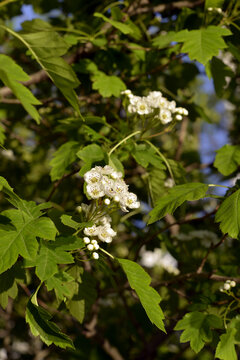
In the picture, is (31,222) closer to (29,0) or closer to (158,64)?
(158,64)

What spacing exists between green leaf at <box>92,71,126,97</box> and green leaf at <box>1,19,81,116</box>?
542 millimetres

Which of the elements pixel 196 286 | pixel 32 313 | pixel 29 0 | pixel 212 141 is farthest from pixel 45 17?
pixel 212 141

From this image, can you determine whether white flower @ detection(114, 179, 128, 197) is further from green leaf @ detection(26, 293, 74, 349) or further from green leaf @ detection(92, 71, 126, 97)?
green leaf @ detection(92, 71, 126, 97)

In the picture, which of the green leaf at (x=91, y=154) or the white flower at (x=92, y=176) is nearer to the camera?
the white flower at (x=92, y=176)

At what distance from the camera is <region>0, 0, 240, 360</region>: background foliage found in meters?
1.42

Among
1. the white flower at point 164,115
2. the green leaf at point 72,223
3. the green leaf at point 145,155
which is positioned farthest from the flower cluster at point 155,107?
the green leaf at point 72,223

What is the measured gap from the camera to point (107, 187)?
1444 millimetres

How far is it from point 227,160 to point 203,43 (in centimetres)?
58

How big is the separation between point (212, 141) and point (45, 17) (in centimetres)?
592

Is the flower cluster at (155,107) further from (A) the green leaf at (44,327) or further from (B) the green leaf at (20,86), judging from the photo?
(A) the green leaf at (44,327)

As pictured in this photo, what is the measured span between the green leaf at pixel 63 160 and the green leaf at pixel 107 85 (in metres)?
0.37

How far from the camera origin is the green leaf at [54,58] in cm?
155

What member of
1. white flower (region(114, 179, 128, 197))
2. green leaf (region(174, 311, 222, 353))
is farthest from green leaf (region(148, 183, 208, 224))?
green leaf (region(174, 311, 222, 353))

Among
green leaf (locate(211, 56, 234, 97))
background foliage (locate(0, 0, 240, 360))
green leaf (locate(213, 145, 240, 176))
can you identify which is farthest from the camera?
green leaf (locate(211, 56, 234, 97))
